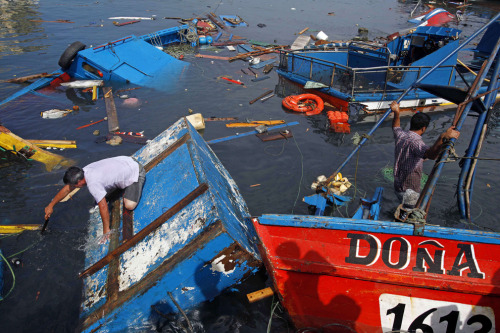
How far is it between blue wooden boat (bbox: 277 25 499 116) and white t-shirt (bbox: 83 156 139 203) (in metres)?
8.55

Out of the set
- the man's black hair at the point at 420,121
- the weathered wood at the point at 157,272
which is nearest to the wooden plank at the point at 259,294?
the weathered wood at the point at 157,272

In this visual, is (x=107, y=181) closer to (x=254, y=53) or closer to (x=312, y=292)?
(x=312, y=292)

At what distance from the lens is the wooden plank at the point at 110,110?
35.7 feet

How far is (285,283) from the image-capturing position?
4.39 m

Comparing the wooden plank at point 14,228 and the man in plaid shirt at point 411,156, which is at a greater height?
the man in plaid shirt at point 411,156

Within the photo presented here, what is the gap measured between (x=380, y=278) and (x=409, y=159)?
2279 millimetres

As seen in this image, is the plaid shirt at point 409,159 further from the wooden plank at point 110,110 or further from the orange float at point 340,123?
the wooden plank at point 110,110

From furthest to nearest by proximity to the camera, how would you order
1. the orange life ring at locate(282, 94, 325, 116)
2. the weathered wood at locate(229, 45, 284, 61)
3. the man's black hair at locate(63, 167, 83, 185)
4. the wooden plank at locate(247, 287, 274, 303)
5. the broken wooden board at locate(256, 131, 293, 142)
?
1. the weathered wood at locate(229, 45, 284, 61)
2. the orange life ring at locate(282, 94, 325, 116)
3. the broken wooden board at locate(256, 131, 293, 142)
4. the wooden plank at locate(247, 287, 274, 303)
5. the man's black hair at locate(63, 167, 83, 185)

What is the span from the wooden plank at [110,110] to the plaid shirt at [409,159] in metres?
9.20

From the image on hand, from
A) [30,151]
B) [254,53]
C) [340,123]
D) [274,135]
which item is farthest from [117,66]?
[340,123]

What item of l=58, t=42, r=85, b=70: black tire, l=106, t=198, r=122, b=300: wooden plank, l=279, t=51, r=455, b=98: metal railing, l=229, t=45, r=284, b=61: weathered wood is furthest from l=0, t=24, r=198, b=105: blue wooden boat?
l=106, t=198, r=122, b=300: wooden plank

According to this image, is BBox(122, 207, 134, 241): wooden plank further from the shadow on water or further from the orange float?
the orange float

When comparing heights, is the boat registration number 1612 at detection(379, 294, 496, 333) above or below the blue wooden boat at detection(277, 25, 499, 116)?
below

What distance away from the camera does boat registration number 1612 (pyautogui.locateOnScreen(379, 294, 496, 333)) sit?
3.87 meters
